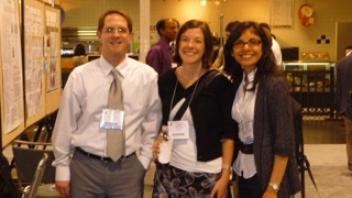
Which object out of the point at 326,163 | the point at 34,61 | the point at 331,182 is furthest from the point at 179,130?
the point at 326,163

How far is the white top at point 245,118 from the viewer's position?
100 inches

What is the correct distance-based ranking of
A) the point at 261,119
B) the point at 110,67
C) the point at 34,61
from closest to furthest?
the point at 261,119
the point at 110,67
the point at 34,61

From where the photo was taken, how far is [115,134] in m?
2.51

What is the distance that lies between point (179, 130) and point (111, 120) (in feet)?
1.09

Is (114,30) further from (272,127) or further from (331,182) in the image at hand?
(331,182)

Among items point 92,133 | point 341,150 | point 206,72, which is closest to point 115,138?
point 92,133

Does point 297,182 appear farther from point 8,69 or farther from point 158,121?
point 8,69

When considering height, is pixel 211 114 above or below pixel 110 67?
below

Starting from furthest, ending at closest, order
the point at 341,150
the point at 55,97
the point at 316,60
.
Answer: the point at 316,60 < the point at 341,150 < the point at 55,97

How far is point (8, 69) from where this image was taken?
2.97 metres

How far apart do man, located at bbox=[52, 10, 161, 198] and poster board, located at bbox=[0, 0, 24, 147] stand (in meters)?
0.50

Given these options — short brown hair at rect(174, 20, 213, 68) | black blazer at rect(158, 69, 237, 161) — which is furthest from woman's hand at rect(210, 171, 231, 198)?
short brown hair at rect(174, 20, 213, 68)

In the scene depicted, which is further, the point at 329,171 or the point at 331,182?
→ the point at 329,171

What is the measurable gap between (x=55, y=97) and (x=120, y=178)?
83.1 inches
